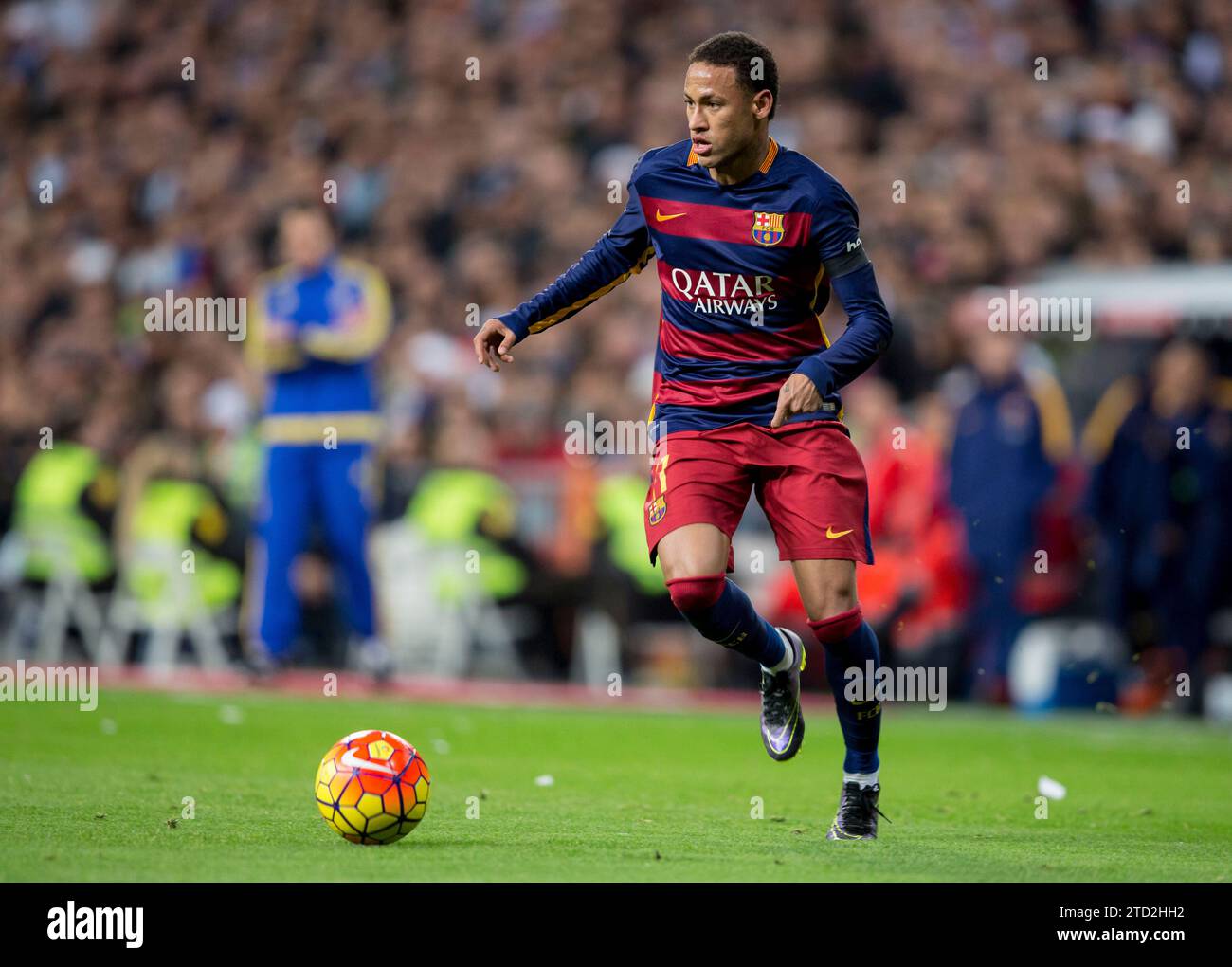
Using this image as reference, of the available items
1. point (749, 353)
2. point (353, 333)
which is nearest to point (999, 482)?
point (353, 333)

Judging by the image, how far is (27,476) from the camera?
16297mm

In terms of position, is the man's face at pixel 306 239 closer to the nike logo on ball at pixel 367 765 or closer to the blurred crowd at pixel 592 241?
the blurred crowd at pixel 592 241

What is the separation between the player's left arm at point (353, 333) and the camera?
12664 millimetres

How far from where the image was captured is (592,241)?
1844cm

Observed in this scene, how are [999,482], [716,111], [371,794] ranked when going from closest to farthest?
[371,794] < [716,111] < [999,482]

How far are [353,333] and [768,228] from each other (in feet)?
21.2

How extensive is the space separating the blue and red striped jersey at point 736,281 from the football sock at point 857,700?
0.78 meters

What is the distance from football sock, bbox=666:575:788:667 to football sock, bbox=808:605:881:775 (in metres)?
0.30

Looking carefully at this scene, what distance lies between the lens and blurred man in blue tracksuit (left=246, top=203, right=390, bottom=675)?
1269 centimetres

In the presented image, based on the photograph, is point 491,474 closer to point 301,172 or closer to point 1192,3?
point 301,172

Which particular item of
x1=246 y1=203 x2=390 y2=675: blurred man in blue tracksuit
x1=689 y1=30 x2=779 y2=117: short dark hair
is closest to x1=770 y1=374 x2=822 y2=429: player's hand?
x1=689 y1=30 x2=779 y2=117: short dark hair

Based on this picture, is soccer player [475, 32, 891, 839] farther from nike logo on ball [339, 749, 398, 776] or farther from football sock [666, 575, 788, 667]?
nike logo on ball [339, 749, 398, 776]

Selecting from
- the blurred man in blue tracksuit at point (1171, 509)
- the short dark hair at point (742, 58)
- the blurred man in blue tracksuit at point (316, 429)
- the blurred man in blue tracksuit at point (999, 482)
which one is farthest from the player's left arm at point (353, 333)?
the short dark hair at point (742, 58)

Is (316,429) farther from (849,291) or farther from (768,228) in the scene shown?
(849,291)
